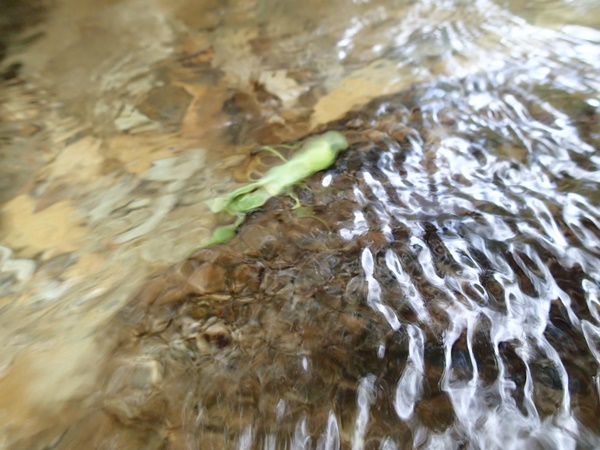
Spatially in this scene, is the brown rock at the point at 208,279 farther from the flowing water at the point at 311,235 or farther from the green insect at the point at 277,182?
the green insect at the point at 277,182

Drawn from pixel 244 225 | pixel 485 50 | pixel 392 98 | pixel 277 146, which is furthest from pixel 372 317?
pixel 485 50

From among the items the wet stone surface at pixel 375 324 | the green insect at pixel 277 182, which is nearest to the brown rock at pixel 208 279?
the wet stone surface at pixel 375 324

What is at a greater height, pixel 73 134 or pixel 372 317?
pixel 73 134

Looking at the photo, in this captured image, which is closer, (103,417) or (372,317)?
(103,417)

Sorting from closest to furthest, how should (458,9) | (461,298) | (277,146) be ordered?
1. (461,298)
2. (277,146)
3. (458,9)

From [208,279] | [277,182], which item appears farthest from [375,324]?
[277,182]

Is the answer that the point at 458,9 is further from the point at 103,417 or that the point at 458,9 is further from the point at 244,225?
the point at 103,417

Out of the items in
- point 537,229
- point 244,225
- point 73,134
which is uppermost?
point 73,134

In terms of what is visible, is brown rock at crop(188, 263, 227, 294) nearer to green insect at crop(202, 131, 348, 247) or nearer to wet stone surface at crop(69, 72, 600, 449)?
wet stone surface at crop(69, 72, 600, 449)
